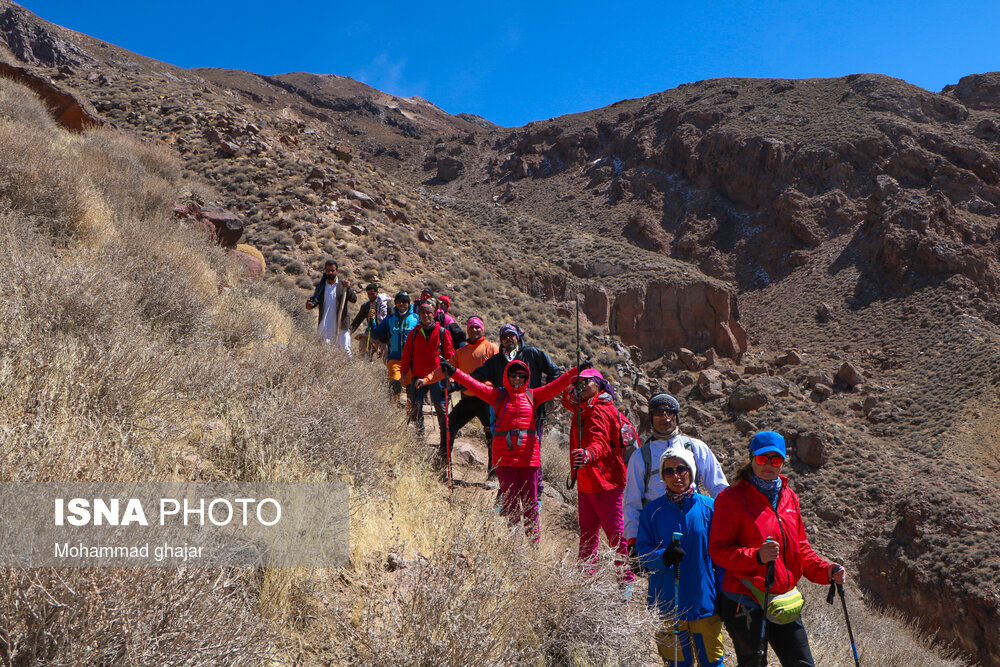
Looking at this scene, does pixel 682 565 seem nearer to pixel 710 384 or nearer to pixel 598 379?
pixel 598 379

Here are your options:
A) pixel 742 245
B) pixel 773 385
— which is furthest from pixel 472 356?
pixel 742 245

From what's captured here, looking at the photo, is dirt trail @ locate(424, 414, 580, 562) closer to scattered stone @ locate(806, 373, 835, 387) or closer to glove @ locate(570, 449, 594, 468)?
glove @ locate(570, 449, 594, 468)

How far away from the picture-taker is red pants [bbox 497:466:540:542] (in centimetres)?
472

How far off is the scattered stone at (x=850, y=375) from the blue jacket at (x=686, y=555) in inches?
1262

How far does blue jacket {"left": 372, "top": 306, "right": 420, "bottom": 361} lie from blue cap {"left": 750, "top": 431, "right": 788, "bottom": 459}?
4664mm

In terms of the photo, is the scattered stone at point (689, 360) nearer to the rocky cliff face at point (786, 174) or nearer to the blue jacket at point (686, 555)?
the rocky cliff face at point (786, 174)

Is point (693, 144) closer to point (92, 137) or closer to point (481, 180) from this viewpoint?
point (481, 180)

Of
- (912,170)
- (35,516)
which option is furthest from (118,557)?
(912,170)

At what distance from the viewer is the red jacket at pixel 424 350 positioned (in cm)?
677

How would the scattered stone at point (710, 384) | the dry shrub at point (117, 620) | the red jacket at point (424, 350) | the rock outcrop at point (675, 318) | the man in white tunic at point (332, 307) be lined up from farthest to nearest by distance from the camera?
the rock outcrop at point (675, 318) < the scattered stone at point (710, 384) < the man in white tunic at point (332, 307) < the red jacket at point (424, 350) < the dry shrub at point (117, 620)

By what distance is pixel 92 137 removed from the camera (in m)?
12.8

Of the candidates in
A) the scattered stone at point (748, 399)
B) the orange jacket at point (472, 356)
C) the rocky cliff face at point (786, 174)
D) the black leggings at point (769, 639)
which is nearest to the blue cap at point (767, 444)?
the black leggings at point (769, 639)

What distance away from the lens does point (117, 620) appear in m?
1.90

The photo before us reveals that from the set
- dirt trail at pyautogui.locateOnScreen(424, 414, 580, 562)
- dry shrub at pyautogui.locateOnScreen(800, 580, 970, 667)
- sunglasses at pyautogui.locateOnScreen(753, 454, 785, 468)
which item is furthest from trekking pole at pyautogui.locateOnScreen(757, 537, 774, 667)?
dry shrub at pyautogui.locateOnScreen(800, 580, 970, 667)
